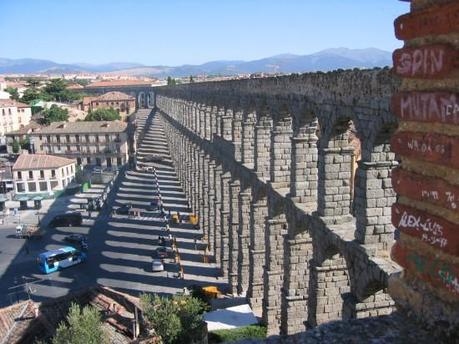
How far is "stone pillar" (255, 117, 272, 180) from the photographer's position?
25094 mm

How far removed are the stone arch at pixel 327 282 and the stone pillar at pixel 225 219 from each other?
14.0 meters

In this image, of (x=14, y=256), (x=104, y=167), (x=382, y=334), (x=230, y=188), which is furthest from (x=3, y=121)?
(x=382, y=334)

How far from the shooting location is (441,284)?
17.9 feet

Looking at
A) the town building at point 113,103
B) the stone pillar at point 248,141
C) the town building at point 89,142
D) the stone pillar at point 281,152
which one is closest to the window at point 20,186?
the town building at point 89,142

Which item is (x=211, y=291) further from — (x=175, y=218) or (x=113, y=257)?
(x=175, y=218)

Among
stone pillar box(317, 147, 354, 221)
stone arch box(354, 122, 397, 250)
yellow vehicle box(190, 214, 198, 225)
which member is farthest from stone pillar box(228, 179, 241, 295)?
stone arch box(354, 122, 397, 250)

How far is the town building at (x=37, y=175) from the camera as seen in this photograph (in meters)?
64.6

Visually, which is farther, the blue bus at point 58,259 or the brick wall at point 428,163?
the blue bus at point 58,259

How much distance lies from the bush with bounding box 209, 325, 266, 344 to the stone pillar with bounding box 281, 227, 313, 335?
9.27 feet

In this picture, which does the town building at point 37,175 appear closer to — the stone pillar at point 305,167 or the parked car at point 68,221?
the parked car at point 68,221

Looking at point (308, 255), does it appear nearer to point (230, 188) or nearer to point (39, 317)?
point (230, 188)

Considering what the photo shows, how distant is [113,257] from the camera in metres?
41.3

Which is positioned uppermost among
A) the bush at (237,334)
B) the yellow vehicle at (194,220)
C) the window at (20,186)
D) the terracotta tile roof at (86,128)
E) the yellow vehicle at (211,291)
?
the terracotta tile roof at (86,128)

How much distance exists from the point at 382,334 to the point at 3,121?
352 ft
